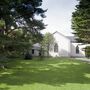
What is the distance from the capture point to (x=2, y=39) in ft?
72.1

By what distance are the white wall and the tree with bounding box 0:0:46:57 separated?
90.6 ft

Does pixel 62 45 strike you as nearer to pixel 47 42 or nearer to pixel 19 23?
pixel 47 42

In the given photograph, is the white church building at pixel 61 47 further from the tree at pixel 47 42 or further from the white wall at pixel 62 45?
the tree at pixel 47 42

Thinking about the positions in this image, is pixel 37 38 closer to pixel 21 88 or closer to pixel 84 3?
pixel 84 3

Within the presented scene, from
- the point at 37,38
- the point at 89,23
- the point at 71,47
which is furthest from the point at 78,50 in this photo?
the point at 89,23

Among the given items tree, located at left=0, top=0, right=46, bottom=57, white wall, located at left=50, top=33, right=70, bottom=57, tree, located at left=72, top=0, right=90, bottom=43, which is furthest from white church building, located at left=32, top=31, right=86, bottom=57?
tree, located at left=72, top=0, right=90, bottom=43

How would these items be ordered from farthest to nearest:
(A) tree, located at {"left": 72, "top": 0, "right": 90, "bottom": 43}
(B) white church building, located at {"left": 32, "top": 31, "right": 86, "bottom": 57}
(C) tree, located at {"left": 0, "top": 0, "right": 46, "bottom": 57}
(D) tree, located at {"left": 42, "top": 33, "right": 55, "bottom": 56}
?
(B) white church building, located at {"left": 32, "top": 31, "right": 86, "bottom": 57} → (D) tree, located at {"left": 42, "top": 33, "right": 55, "bottom": 56} → (A) tree, located at {"left": 72, "top": 0, "right": 90, "bottom": 43} → (C) tree, located at {"left": 0, "top": 0, "right": 46, "bottom": 57}

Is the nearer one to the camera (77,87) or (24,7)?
(77,87)

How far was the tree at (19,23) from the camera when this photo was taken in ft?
75.0

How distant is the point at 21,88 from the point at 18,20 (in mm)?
15621

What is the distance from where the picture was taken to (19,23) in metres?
31.7

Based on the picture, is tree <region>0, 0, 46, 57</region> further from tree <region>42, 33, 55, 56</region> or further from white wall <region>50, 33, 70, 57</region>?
white wall <region>50, 33, 70, 57</region>

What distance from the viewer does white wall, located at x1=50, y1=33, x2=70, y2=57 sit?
6166 cm

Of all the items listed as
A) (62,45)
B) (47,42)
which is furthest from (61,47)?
(47,42)
